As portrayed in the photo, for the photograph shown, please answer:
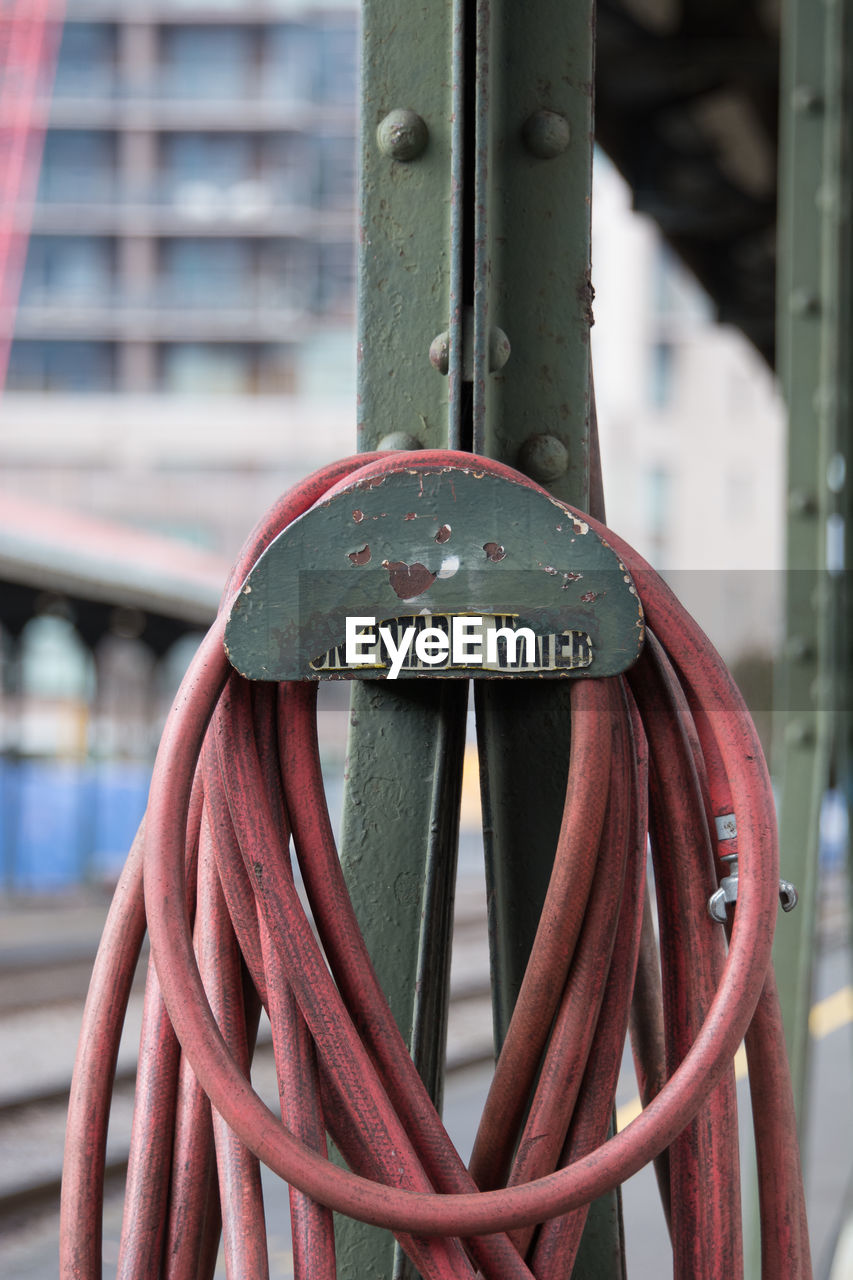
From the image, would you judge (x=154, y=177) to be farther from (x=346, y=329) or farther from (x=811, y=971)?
(x=811, y=971)

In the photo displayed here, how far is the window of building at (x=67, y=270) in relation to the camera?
45125 mm

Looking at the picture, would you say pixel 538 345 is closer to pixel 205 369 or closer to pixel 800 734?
pixel 800 734

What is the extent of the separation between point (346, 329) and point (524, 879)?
4932 cm

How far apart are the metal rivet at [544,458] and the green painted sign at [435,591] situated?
6.8 inches

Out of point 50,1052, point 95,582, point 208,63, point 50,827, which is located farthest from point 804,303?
point 208,63

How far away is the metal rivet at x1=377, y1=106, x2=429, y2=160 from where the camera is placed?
0.98 m

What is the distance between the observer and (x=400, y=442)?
993mm

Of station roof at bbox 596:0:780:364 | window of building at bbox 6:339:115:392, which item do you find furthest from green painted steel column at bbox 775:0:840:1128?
window of building at bbox 6:339:115:392

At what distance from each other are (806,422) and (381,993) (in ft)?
6.68

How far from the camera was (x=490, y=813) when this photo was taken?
1.01m

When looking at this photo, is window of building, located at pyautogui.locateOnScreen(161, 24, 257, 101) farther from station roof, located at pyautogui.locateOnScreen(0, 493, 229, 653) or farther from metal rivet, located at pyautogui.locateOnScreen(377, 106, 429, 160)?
metal rivet, located at pyautogui.locateOnScreen(377, 106, 429, 160)

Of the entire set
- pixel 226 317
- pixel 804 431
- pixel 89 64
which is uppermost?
pixel 89 64

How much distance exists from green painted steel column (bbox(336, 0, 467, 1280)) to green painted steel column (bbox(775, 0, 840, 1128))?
155cm

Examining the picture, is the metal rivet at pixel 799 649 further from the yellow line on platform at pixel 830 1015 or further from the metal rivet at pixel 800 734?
the yellow line on platform at pixel 830 1015
